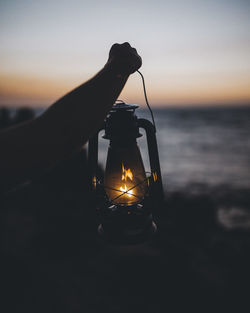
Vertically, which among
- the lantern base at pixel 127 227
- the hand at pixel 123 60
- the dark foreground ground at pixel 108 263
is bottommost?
the dark foreground ground at pixel 108 263

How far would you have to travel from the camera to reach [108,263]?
5.91 m

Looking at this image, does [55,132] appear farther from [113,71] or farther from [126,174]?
[126,174]

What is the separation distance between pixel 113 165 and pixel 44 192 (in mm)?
9274

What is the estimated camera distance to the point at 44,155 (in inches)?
18.7

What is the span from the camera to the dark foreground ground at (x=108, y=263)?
469 centimetres

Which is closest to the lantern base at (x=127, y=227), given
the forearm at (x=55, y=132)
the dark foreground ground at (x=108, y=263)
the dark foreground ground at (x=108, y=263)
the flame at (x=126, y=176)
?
the flame at (x=126, y=176)

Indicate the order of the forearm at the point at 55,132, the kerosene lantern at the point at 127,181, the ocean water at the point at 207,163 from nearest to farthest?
1. the forearm at the point at 55,132
2. the kerosene lantern at the point at 127,181
3. the ocean water at the point at 207,163

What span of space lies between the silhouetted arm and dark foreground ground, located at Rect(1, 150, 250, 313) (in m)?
3.71

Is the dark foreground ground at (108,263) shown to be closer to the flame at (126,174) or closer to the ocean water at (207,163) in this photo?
the flame at (126,174)

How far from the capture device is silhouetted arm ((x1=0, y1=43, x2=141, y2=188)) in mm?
456

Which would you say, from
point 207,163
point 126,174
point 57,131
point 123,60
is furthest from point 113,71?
point 207,163

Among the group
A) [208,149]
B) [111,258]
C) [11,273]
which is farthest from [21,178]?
[208,149]

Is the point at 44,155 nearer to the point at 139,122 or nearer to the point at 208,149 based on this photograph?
the point at 139,122

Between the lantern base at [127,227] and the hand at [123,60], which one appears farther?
the lantern base at [127,227]
